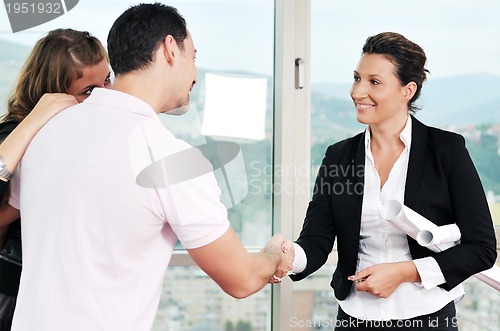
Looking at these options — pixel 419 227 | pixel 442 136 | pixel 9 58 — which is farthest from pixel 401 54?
pixel 9 58

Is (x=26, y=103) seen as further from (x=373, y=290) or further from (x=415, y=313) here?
(x=415, y=313)

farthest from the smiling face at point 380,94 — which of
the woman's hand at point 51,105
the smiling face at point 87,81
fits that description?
the woman's hand at point 51,105

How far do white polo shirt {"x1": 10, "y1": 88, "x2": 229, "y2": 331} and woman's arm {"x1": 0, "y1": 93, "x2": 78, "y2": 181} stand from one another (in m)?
0.11

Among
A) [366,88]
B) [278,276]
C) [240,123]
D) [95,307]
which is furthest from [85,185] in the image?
[240,123]

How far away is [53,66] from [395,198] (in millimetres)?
1013

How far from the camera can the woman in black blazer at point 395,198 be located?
1.95m

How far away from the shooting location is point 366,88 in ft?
7.01

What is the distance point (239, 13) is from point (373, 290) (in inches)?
57.8

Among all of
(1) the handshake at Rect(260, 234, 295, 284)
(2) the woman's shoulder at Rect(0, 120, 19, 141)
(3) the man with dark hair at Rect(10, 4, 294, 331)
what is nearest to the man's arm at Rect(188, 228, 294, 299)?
(3) the man with dark hair at Rect(10, 4, 294, 331)

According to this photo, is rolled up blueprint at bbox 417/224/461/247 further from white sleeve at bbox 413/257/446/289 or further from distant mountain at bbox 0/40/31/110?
distant mountain at bbox 0/40/31/110

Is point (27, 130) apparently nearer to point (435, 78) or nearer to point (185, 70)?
point (185, 70)

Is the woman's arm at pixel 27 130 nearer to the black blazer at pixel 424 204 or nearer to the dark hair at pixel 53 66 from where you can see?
the dark hair at pixel 53 66

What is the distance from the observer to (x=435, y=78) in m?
3.05

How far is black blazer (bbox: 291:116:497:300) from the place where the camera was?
6.41 feet
